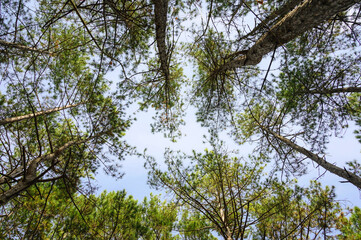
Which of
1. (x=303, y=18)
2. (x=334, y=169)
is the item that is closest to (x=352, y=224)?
(x=334, y=169)

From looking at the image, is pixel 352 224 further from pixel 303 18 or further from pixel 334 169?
pixel 303 18

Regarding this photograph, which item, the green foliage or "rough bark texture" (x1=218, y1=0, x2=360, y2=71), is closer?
"rough bark texture" (x1=218, y1=0, x2=360, y2=71)

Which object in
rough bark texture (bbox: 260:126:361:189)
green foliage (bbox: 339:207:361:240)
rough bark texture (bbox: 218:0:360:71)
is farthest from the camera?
green foliage (bbox: 339:207:361:240)

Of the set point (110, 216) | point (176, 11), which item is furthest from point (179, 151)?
point (176, 11)

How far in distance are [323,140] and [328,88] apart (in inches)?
58.4

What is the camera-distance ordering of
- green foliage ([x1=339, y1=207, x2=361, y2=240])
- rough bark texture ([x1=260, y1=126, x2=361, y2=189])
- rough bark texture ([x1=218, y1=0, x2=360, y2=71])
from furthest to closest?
green foliage ([x1=339, y1=207, x2=361, y2=240]) < rough bark texture ([x1=260, y1=126, x2=361, y2=189]) < rough bark texture ([x1=218, y1=0, x2=360, y2=71])

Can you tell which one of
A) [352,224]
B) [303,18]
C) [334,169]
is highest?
[303,18]

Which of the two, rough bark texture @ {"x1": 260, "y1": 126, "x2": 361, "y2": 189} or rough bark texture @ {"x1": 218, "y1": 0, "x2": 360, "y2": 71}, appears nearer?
rough bark texture @ {"x1": 218, "y1": 0, "x2": 360, "y2": 71}

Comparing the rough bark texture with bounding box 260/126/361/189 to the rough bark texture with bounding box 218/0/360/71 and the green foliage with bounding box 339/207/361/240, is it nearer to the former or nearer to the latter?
the rough bark texture with bounding box 218/0/360/71

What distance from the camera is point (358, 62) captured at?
4.45 m

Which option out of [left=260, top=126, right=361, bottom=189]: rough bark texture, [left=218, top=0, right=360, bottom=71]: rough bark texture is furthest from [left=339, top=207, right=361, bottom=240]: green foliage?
[left=218, top=0, right=360, bottom=71]: rough bark texture

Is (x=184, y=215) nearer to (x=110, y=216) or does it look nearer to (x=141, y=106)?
(x=110, y=216)

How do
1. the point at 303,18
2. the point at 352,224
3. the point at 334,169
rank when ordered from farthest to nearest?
the point at 352,224 → the point at 334,169 → the point at 303,18

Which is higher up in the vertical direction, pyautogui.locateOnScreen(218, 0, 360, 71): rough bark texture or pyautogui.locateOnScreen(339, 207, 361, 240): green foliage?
pyautogui.locateOnScreen(218, 0, 360, 71): rough bark texture
